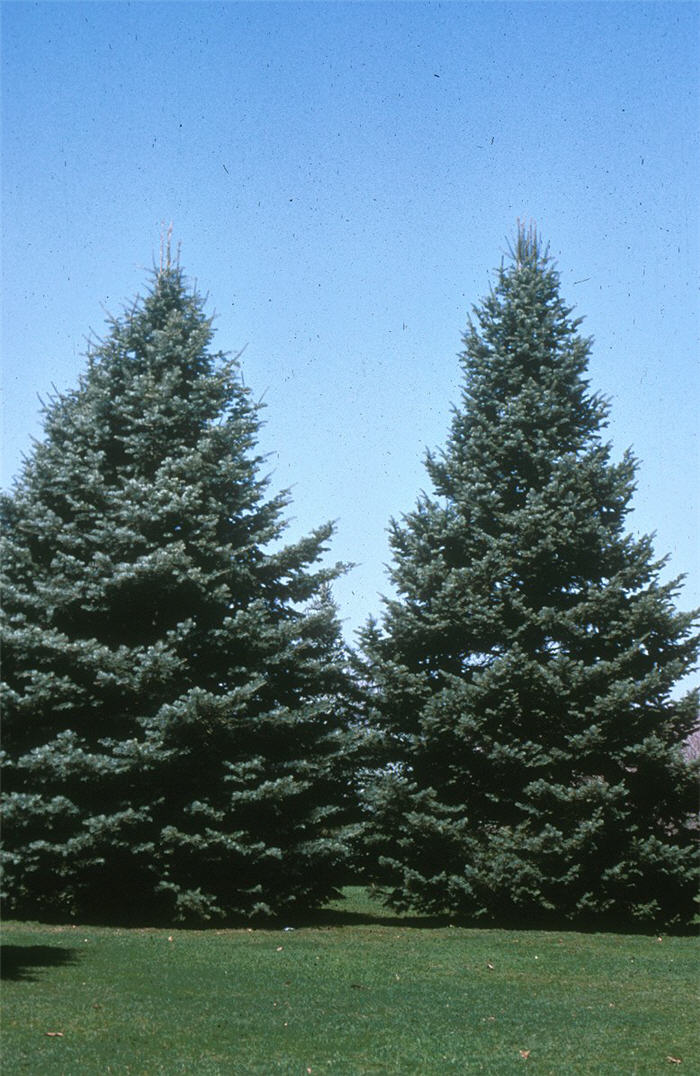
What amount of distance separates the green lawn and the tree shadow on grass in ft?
0.12

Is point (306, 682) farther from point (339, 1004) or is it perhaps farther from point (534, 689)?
point (339, 1004)

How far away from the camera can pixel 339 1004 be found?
31.3ft

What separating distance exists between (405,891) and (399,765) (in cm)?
228

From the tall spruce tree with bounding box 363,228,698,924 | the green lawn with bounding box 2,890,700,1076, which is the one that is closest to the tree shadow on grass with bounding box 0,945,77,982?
the green lawn with bounding box 2,890,700,1076

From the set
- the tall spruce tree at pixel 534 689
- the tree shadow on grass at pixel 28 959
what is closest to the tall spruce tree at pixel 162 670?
the tall spruce tree at pixel 534 689

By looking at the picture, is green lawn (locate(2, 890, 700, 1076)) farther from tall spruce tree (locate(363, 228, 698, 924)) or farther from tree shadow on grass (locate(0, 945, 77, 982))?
tall spruce tree (locate(363, 228, 698, 924))

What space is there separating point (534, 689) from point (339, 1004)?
859 centimetres

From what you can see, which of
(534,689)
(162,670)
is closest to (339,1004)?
(162,670)

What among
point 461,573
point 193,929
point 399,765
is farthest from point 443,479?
point 193,929

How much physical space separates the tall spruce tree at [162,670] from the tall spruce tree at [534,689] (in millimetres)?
1465

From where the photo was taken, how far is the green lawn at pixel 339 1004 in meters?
7.38

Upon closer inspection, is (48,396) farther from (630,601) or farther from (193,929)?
(630,601)

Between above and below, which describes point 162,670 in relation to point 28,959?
above

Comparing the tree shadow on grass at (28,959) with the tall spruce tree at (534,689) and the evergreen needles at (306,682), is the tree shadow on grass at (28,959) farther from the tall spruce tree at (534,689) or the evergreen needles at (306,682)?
the tall spruce tree at (534,689)
